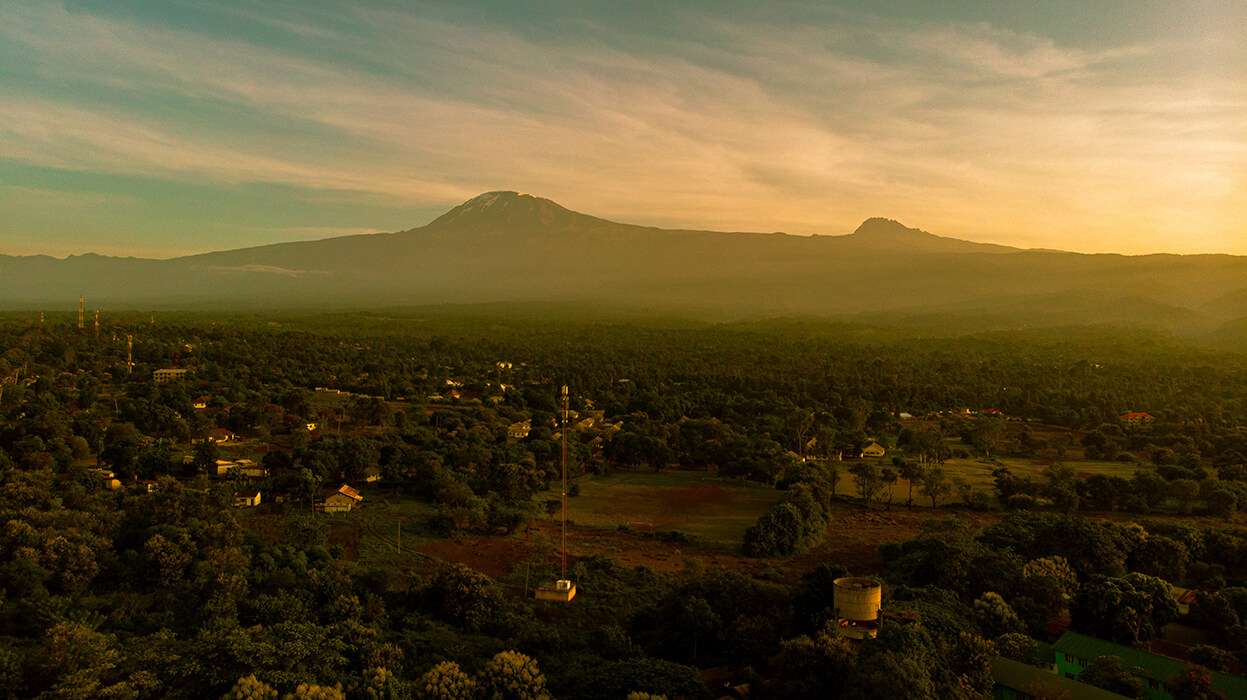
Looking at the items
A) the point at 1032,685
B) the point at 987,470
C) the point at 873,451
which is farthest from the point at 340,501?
the point at 987,470

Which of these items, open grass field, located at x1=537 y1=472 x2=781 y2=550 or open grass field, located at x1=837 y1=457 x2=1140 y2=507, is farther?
open grass field, located at x1=837 y1=457 x2=1140 y2=507

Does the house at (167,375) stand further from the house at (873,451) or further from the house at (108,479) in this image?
the house at (873,451)

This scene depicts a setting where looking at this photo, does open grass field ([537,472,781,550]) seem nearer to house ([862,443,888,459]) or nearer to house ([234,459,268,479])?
house ([862,443,888,459])

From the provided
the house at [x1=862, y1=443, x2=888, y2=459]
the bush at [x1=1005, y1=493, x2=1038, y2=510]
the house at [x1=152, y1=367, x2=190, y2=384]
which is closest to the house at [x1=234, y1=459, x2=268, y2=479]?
the house at [x1=152, y1=367, x2=190, y2=384]

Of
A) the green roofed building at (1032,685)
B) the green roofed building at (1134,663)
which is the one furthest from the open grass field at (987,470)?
the green roofed building at (1032,685)

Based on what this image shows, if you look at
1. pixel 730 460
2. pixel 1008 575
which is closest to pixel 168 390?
pixel 730 460
